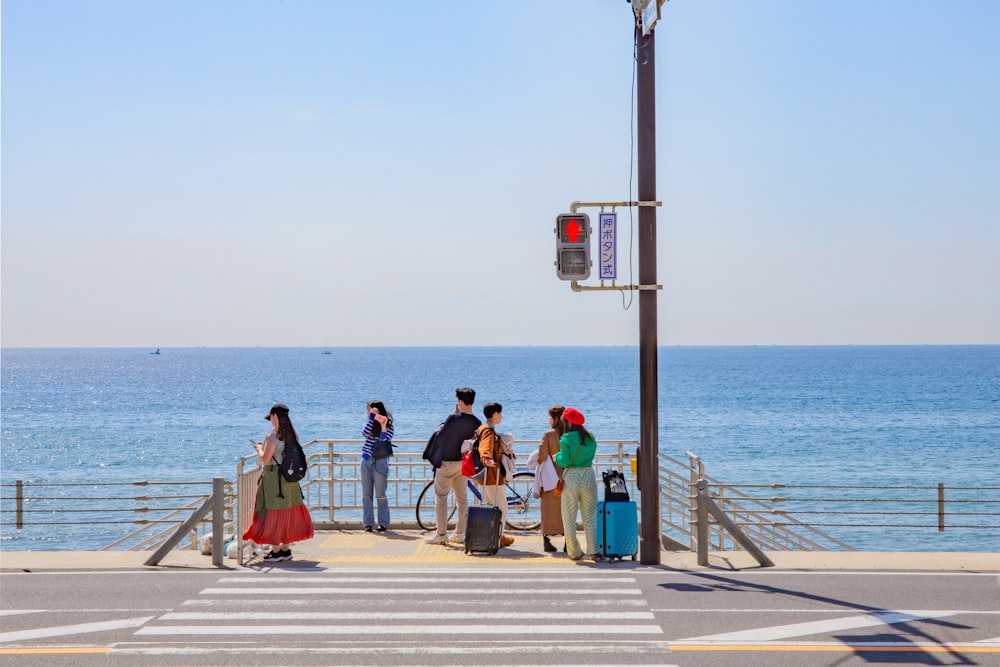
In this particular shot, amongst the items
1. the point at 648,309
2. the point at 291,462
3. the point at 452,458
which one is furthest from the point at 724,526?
the point at 291,462

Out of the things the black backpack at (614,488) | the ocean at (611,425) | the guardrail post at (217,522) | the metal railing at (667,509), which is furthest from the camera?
the ocean at (611,425)

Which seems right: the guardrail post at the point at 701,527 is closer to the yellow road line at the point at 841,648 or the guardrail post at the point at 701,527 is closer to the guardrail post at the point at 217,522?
the yellow road line at the point at 841,648

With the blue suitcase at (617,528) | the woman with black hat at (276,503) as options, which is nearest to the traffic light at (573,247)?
the blue suitcase at (617,528)

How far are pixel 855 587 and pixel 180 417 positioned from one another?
320 feet

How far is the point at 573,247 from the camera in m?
13.1

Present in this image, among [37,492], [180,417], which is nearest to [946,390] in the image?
[180,417]

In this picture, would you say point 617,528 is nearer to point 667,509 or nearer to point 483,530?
point 483,530

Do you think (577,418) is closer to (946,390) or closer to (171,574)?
(171,574)

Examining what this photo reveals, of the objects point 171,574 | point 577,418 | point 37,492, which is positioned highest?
point 577,418

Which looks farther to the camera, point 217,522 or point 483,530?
point 483,530

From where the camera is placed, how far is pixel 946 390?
13725 cm

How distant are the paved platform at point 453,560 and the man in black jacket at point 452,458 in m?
0.33

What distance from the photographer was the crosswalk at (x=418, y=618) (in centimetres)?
877

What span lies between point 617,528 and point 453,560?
221 centimetres
